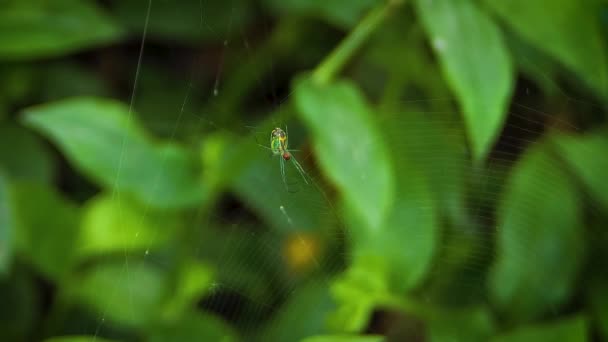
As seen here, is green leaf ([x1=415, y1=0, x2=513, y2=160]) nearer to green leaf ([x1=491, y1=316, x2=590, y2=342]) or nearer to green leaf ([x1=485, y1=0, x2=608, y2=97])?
green leaf ([x1=485, y1=0, x2=608, y2=97])

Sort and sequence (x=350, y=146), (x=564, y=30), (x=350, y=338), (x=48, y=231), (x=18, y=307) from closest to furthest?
(x=350, y=338) < (x=350, y=146) < (x=564, y=30) < (x=48, y=231) < (x=18, y=307)

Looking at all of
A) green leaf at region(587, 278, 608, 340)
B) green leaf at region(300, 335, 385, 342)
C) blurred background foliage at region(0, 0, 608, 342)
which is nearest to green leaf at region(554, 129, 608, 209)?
blurred background foliage at region(0, 0, 608, 342)

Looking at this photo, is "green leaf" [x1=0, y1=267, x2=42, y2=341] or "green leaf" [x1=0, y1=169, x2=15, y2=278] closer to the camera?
"green leaf" [x1=0, y1=169, x2=15, y2=278]

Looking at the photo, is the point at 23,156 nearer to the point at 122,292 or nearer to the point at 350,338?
the point at 122,292

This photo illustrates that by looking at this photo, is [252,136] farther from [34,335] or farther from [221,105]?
[34,335]

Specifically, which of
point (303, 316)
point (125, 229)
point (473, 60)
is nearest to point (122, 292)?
point (125, 229)

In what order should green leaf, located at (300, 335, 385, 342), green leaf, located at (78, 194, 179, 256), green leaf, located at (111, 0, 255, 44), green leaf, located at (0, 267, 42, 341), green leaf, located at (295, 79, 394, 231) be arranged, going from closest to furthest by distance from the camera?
green leaf, located at (300, 335, 385, 342)
green leaf, located at (295, 79, 394, 231)
green leaf, located at (78, 194, 179, 256)
green leaf, located at (0, 267, 42, 341)
green leaf, located at (111, 0, 255, 44)

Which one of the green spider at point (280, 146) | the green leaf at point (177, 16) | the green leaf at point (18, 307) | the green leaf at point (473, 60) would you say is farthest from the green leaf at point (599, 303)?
the green leaf at point (18, 307)

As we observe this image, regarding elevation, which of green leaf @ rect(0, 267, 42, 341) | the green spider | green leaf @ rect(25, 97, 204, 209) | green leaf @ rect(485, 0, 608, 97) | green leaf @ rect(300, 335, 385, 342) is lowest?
green leaf @ rect(0, 267, 42, 341)
